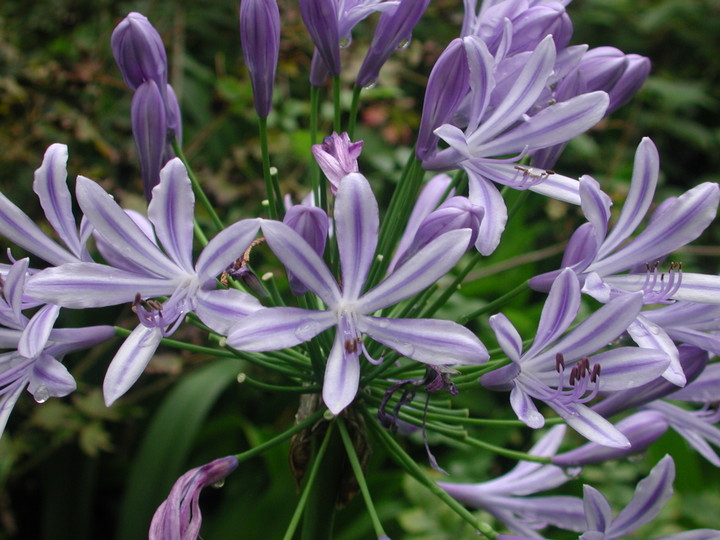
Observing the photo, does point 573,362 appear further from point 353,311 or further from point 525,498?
point 525,498

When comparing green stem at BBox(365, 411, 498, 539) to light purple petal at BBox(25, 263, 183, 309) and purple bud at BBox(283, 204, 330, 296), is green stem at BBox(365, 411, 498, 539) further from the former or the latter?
light purple petal at BBox(25, 263, 183, 309)

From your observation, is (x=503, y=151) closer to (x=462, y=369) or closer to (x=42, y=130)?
(x=462, y=369)

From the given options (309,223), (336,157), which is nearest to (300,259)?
(309,223)

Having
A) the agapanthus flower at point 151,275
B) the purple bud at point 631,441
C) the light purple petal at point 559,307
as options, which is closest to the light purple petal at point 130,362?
the agapanthus flower at point 151,275

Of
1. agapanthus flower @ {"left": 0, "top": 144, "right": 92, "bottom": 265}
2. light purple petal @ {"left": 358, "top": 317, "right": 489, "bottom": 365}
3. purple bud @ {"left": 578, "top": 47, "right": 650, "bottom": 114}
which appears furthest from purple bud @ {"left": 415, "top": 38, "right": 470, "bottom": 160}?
agapanthus flower @ {"left": 0, "top": 144, "right": 92, "bottom": 265}

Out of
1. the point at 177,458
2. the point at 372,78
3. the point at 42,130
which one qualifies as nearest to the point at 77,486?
the point at 177,458

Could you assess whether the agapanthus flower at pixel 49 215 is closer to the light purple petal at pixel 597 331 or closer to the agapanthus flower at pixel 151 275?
the agapanthus flower at pixel 151 275

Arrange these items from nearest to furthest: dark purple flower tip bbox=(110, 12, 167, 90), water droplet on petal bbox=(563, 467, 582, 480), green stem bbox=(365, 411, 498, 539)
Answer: green stem bbox=(365, 411, 498, 539) < dark purple flower tip bbox=(110, 12, 167, 90) < water droplet on petal bbox=(563, 467, 582, 480)
